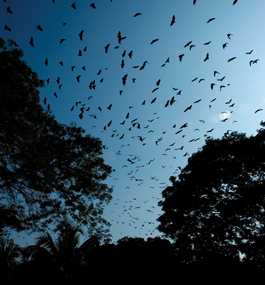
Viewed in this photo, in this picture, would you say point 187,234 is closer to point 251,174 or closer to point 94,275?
point 251,174

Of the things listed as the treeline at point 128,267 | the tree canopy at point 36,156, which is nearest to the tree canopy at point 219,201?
the treeline at point 128,267

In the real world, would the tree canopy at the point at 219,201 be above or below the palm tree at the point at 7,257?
above

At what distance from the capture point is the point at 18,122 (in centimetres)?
979

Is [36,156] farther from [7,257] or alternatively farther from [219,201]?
[219,201]

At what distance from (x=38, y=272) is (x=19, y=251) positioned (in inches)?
177

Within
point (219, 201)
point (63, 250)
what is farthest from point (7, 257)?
point (219, 201)

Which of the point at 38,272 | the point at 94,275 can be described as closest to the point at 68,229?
the point at 38,272

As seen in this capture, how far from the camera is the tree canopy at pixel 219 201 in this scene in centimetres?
1362

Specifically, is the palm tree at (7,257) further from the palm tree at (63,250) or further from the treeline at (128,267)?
the palm tree at (63,250)

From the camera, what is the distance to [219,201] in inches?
606

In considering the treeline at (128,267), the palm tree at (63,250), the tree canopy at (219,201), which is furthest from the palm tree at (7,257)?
the tree canopy at (219,201)

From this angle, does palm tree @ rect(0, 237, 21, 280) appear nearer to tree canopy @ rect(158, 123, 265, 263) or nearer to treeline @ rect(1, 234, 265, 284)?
treeline @ rect(1, 234, 265, 284)

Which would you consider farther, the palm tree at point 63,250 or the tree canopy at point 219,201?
the tree canopy at point 219,201

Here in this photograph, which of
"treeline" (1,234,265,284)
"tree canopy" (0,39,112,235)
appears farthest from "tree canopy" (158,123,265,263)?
"tree canopy" (0,39,112,235)
